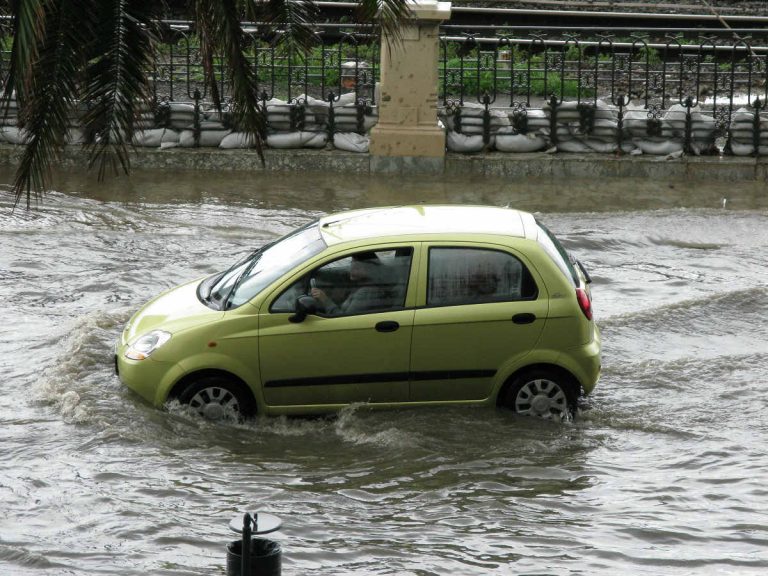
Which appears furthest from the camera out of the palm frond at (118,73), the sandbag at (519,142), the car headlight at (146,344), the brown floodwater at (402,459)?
the sandbag at (519,142)

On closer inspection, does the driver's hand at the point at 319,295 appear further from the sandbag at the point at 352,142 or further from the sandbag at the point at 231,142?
the sandbag at the point at 231,142

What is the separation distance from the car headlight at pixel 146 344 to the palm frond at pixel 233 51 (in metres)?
2.81

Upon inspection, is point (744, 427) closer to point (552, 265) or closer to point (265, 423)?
point (552, 265)

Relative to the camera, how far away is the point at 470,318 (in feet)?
26.8

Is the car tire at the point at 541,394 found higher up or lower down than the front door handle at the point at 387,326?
lower down

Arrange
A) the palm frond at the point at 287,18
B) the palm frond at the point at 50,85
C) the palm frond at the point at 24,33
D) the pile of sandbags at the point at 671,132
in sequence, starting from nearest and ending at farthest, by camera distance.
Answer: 1. the palm frond at the point at 24,33
2. the palm frond at the point at 50,85
3. the palm frond at the point at 287,18
4. the pile of sandbags at the point at 671,132

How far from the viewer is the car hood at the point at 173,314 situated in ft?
27.0

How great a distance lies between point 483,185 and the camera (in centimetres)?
1576

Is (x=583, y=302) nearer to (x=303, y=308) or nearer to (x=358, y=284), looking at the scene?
(x=358, y=284)

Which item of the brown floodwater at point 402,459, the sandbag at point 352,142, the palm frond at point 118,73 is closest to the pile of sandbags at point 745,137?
the brown floodwater at point 402,459

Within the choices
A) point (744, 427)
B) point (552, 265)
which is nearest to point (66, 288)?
point (552, 265)

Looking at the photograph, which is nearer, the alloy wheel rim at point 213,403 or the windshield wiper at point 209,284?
the alloy wheel rim at point 213,403

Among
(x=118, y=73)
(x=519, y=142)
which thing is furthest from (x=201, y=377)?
(x=519, y=142)

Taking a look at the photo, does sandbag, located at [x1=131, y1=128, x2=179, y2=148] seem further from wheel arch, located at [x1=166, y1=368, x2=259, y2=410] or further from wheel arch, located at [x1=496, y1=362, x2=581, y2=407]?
wheel arch, located at [x1=496, y1=362, x2=581, y2=407]
